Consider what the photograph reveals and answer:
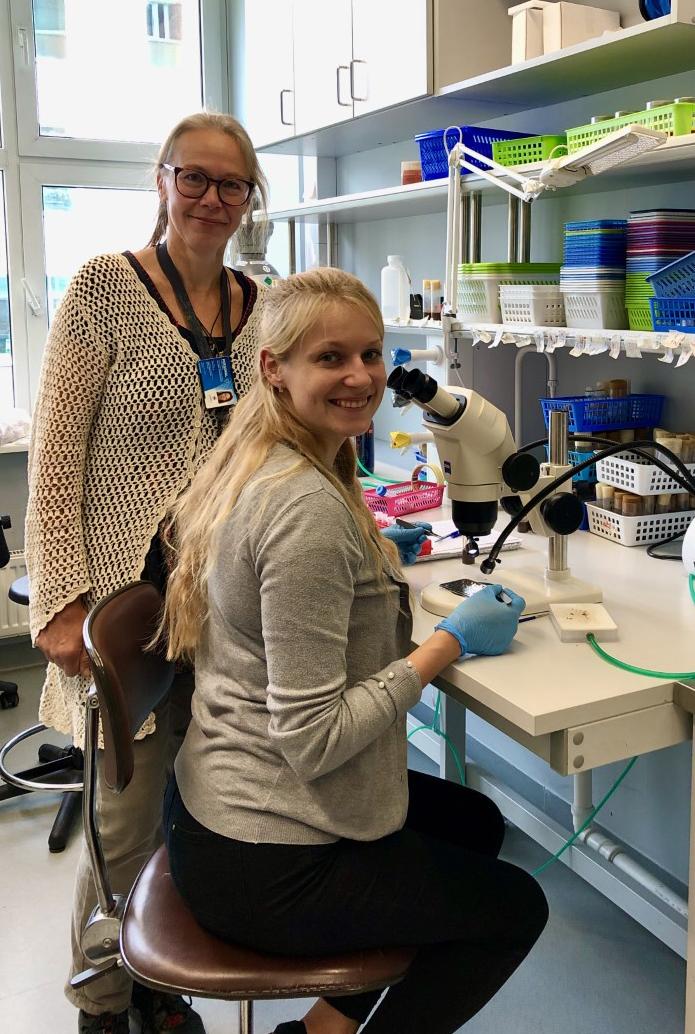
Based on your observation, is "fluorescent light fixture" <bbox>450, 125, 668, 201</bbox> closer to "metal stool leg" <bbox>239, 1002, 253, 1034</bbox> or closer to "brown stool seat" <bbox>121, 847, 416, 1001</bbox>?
"brown stool seat" <bbox>121, 847, 416, 1001</bbox>

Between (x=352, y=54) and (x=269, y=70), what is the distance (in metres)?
0.68

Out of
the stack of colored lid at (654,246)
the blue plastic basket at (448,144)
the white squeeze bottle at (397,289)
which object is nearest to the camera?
the stack of colored lid at (654,246)

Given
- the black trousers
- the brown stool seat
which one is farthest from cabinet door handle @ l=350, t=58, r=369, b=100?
the brown stool seat

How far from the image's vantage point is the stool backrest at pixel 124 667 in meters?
1.18

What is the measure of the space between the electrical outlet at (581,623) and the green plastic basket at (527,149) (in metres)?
0.93

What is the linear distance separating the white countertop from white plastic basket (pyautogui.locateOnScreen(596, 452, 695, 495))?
0.54 feet

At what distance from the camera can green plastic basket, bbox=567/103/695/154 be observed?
5.01ft

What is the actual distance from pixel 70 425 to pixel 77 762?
4.49 ft

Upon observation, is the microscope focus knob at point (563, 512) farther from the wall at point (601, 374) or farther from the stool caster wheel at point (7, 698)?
the stool caster wheel at point (7, 698)

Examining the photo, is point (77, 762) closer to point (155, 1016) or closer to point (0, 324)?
point (155, 1016)

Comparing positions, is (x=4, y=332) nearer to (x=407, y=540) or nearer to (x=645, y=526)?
(x=407, y=540)

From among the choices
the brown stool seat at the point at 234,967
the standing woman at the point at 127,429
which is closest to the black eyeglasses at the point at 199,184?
the standing woman at the point at 127,429

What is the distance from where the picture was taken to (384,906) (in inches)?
45.1

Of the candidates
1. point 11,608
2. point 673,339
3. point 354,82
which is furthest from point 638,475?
point 11,608
